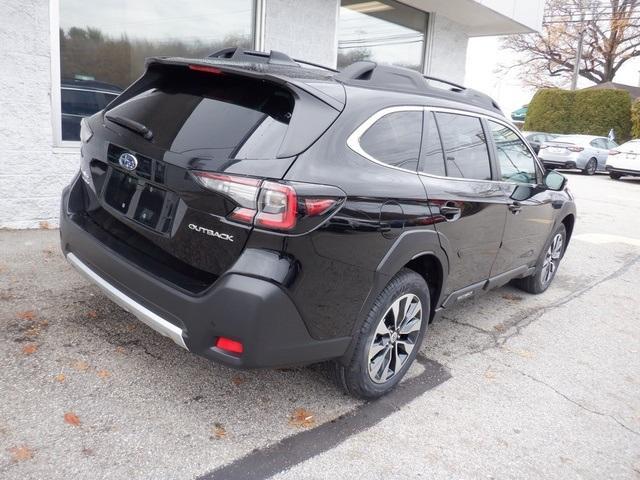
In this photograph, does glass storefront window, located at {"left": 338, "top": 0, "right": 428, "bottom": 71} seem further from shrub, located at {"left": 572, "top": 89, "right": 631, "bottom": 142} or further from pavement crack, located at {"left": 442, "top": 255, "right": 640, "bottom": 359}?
shrub, located at {"left": 572, "top": 89, "right": 631, "bottom": 142}

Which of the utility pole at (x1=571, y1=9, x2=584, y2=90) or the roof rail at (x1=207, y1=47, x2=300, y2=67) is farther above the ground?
the utility pole at (x1=571, y1=9, x2=584, y2=90)

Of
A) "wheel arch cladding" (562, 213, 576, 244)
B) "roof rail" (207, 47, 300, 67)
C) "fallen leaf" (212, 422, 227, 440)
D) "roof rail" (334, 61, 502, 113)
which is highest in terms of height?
"roof rail" (207, 47, 300, 67)

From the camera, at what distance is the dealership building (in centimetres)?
541

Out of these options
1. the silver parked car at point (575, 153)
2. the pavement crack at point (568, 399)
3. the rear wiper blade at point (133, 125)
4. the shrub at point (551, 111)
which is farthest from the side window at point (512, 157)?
the shrub at point (551, 111)

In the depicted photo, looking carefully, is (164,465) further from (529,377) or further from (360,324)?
(529,377)

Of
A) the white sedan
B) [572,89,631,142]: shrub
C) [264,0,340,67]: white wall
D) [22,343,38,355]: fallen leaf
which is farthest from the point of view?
[572,89,631,142]: shrub

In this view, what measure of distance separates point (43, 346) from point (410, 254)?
2.24 m

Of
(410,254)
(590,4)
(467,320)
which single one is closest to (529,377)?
(467,320)

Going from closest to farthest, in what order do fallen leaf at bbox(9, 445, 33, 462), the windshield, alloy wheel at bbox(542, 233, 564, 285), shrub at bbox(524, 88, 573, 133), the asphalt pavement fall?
fallen leaf at bbox(9, 445, 33, 462) < the asphalt pavement < alloy wheel at bbox(542, 233, 564, 285) < the windshield < shrub at bbox(524, 88, 573, 133)

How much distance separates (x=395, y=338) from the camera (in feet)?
10.6

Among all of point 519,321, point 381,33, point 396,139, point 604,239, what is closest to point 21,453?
point 396,139

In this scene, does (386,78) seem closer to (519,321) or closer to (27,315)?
(519,321)

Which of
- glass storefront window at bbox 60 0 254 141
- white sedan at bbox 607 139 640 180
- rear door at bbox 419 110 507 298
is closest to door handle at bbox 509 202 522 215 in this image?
rear door at bbox 419 110 507 298

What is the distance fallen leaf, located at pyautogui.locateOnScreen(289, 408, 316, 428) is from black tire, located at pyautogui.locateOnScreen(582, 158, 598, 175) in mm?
20101
